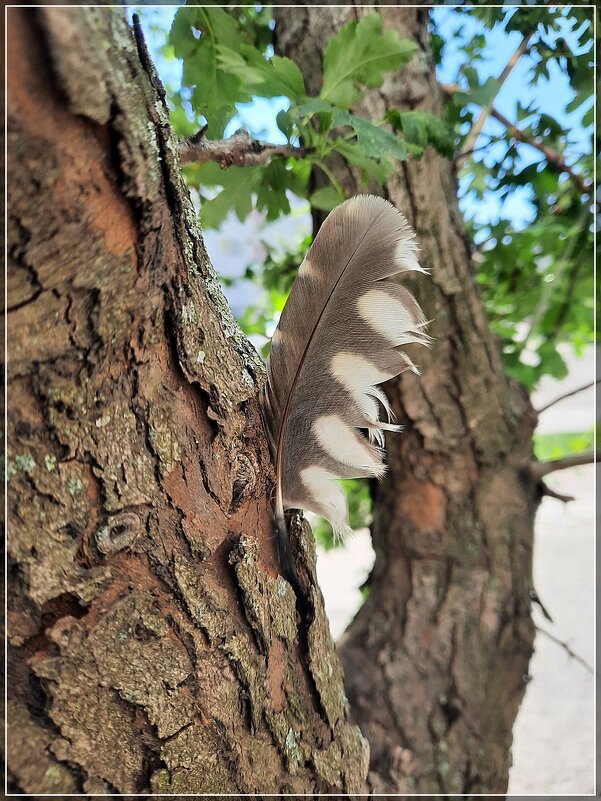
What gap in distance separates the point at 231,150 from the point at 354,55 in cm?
18

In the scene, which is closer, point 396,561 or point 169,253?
point 169,253

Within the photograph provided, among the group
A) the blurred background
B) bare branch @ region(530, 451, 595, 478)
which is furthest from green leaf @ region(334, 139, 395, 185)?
bare branch @ region(530, 451, 595, 478)

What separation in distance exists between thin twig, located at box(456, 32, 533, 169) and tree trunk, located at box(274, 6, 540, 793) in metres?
0.08

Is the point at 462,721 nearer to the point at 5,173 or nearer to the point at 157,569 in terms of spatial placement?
the point at 157,569

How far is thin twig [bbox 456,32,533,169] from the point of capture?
2.63ft

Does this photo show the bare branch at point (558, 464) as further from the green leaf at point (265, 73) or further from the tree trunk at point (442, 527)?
the green leaf at point (265, 73)

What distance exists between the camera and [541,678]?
1.59m

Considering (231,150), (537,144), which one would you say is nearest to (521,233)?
(537,144)

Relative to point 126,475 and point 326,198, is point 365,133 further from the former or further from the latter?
point 126,475

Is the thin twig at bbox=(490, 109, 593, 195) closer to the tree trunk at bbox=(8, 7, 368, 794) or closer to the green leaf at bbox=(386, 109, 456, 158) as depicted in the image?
the green leaf at bbox=(386, 109, 456, 158)

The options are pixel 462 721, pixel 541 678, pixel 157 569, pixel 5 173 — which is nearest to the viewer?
pixel 5 173

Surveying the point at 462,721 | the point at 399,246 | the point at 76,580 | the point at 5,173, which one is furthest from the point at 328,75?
the point at 462,721

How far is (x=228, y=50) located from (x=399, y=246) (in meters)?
0.29

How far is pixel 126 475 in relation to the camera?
13.9 inches
